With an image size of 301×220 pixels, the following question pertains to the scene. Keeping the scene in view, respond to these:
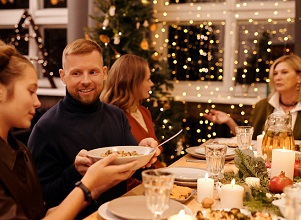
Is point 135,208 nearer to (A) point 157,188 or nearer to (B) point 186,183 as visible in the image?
(A) point 157,188

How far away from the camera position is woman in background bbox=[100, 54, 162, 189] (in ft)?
9.09

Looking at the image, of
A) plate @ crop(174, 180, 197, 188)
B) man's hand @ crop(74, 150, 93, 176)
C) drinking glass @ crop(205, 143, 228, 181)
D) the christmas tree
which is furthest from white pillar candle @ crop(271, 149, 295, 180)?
the christmas tree

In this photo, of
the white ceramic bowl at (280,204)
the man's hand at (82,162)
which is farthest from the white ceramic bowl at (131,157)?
the white ceramic bowl at (280,204)

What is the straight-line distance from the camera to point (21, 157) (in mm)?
1545

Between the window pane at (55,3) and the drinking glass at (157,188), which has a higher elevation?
the window pane at (55,3)

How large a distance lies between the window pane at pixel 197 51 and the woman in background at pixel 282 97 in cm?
122

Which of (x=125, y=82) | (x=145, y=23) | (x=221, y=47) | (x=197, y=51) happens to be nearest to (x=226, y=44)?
(x=221, y=47)

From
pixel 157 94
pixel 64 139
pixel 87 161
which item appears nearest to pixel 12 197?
pixel 87 161

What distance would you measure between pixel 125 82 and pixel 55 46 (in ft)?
9.49

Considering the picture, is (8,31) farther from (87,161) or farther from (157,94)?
(87,161)

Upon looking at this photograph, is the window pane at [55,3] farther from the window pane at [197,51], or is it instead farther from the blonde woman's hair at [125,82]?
the blonde woman's hair at [125,82]

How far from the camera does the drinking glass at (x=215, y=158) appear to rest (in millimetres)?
1765

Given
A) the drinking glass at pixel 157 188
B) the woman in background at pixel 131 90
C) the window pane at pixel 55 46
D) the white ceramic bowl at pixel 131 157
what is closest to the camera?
the drinking glass at pixel 157 188

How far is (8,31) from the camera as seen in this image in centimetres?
575
